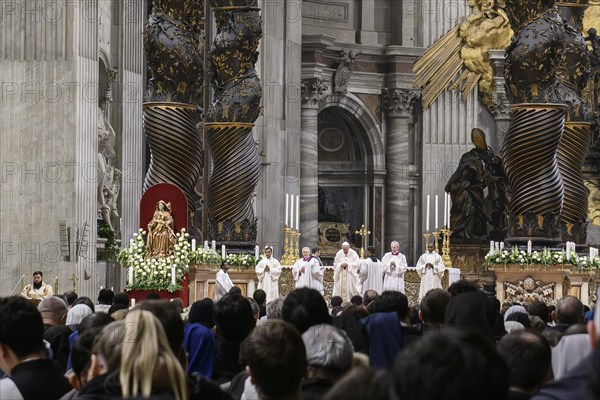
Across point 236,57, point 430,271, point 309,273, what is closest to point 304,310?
point 236,57

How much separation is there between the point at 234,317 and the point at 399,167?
2972 cm

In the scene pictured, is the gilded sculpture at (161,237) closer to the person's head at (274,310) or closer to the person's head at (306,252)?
the person's head at (274,310)

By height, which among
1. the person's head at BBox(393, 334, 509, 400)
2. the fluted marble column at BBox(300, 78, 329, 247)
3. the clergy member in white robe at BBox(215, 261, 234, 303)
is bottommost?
the clergy member in white robe at BBox(215, 261, 234, 303)

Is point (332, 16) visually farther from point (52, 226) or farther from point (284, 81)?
point (52, 226)

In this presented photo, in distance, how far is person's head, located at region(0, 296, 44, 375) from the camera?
6.02 meters

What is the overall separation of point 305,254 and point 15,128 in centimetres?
597

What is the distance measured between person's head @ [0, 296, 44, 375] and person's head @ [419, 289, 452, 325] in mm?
3250

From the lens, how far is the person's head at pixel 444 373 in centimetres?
348

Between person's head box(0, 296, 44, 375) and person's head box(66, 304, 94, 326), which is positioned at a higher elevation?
person's head box(0, 296, 44, 375)

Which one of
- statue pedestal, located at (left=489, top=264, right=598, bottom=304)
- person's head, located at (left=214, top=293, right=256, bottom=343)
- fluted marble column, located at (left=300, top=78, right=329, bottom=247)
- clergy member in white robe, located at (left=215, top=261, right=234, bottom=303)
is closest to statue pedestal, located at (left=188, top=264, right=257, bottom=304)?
clergy member in white robe, located at (left=215, top=261, right=234, bottom=303)

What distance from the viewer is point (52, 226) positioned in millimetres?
22359

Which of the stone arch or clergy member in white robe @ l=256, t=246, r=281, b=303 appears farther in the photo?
the stone arch

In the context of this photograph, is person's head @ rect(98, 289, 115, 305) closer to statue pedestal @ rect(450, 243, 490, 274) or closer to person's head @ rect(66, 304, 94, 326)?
person's head @ rect(66, 304, 94, 326)

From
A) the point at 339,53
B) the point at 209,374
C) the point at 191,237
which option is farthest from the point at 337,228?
the point at 209,374
